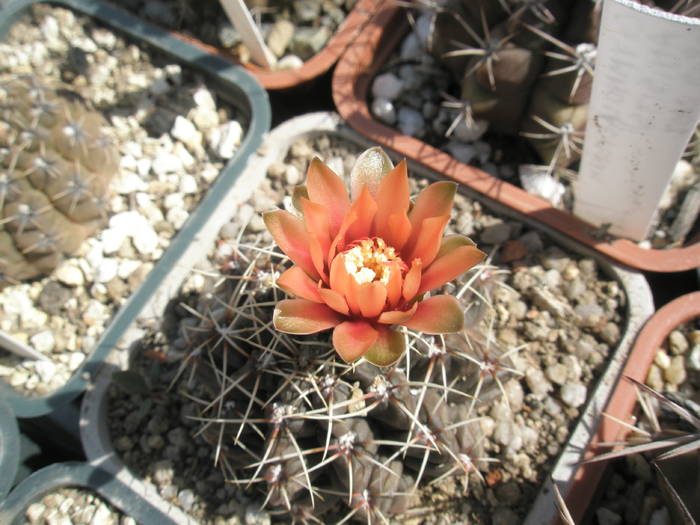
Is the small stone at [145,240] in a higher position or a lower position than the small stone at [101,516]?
higher

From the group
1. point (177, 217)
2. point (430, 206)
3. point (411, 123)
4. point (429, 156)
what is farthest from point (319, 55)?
point (430, 206)

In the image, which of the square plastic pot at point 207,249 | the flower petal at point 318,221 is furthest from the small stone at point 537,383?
the flower petal at point 318,221

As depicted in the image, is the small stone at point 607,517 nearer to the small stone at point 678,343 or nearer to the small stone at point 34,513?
the small stone at point 678,343

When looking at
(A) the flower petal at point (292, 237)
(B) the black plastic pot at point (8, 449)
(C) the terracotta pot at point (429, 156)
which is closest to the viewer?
(A) the flower petal at point (292, 237)

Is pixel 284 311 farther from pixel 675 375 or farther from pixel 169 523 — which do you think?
pixel 675 375

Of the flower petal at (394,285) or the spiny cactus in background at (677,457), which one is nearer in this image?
the flower petal at (394,285)

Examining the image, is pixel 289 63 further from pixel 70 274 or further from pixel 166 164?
pixel 70 274

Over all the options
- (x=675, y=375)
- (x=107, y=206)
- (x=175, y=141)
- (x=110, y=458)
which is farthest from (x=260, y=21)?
(x=675, y=375)

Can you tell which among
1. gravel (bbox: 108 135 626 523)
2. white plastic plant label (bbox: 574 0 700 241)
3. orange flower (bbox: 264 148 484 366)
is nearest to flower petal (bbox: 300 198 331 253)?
orange flower (bbox: 264 148 484 366)
